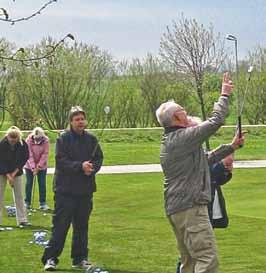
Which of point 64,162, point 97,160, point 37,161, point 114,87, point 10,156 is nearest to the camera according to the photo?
point 64,162

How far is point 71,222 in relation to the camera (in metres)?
10.0

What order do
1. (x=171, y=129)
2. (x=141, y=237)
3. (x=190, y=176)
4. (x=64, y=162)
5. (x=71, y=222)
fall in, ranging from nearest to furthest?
(x=190, y=176) → (x=171, y=129) → (x=64, y=162) → (x=71, y=222) → (x=141, y=237)

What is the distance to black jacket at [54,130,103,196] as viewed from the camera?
380 inches

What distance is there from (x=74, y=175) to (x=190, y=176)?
2742mm

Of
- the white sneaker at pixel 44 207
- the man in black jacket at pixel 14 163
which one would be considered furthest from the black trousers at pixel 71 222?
the white sneaker at pixel 44 207

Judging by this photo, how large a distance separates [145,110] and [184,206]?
107ft

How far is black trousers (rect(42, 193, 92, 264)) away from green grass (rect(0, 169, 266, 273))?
0.24 metres

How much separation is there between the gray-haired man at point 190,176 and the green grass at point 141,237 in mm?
2818

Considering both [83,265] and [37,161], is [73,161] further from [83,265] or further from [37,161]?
[37,161]

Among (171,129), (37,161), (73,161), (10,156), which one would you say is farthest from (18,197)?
(171,129)

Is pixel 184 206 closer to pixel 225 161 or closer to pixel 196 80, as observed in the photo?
pixel 225 161

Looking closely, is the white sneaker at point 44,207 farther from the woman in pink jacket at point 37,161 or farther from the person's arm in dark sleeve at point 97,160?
the person's arm in dark sleeve at point 97,160

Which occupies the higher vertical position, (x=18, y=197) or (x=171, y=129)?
(x=171, y=129)

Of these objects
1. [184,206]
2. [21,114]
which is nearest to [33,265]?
[184,206]
